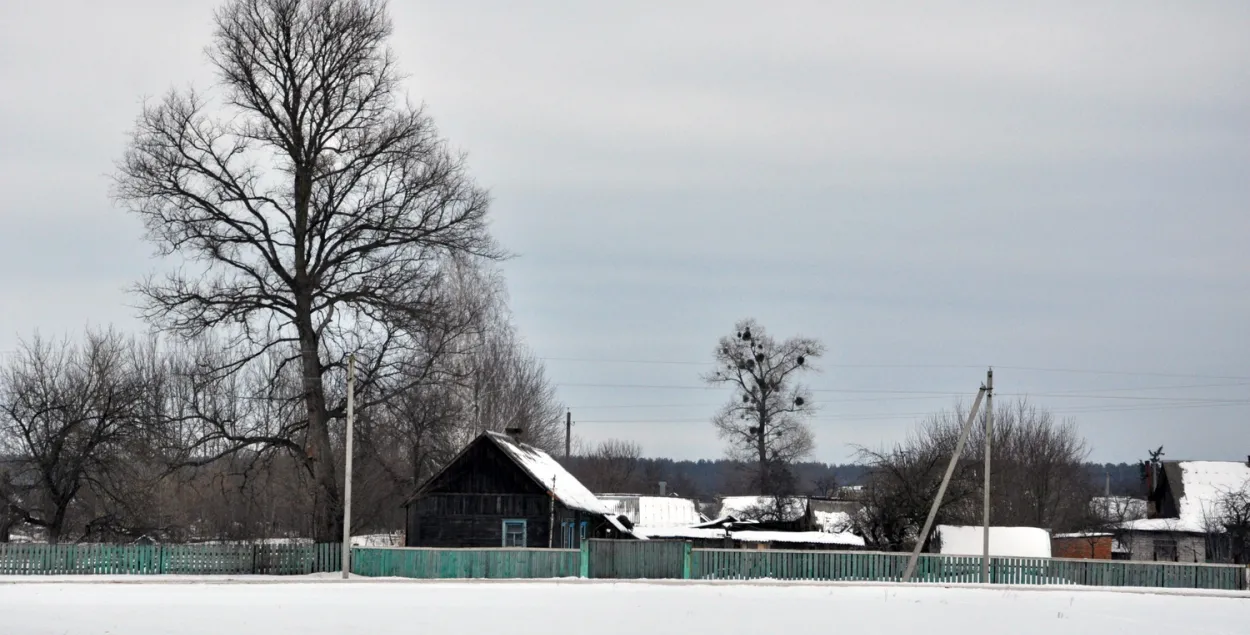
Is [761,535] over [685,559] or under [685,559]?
under

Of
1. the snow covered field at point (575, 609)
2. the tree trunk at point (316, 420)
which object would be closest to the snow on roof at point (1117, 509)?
the snow covered field at point (575, 609)

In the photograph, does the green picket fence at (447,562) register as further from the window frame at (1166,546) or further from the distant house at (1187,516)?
the window frame at (1166,546)

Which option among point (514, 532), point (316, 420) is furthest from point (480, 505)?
point (316, 420)

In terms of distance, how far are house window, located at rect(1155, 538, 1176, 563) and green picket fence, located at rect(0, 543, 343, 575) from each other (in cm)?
4383

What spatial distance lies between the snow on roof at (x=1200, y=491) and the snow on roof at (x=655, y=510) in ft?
75.2

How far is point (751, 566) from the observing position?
4241cm

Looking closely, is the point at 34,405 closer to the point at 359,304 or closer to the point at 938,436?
the point at 359,304

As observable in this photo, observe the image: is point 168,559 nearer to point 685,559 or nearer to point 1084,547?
point 685,559

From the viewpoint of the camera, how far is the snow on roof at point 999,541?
5078cm

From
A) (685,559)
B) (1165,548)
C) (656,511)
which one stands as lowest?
(1165,548)

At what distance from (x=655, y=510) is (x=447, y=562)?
37.9m

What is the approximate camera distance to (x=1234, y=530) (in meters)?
60.7

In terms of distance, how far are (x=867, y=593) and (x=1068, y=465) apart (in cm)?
4589

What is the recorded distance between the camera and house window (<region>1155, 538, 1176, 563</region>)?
2677 inches
